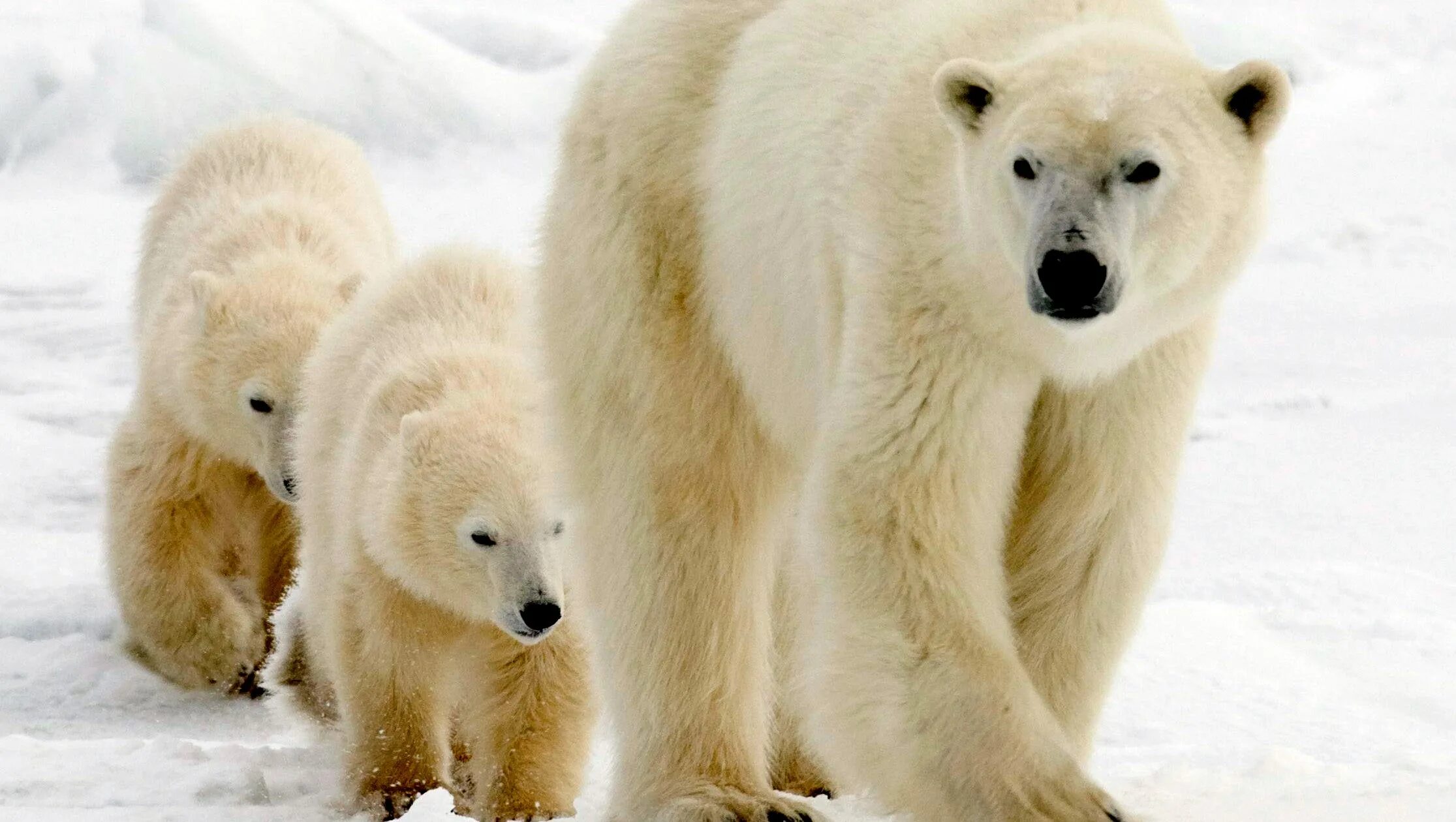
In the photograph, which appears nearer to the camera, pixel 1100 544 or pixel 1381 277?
pixel 1100 544

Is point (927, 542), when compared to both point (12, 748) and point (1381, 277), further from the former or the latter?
point (1381, 277)

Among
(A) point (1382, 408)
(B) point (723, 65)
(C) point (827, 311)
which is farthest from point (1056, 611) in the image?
(A) point (1382, 408)

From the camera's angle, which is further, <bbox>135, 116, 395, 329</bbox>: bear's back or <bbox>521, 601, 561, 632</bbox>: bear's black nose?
<bbox>135, 116, 395, 329</bbox>: bear's back

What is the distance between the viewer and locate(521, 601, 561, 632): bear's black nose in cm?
421

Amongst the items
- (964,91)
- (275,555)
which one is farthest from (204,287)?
(964,91)

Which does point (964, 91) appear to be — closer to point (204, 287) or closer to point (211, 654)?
point (204, 287)

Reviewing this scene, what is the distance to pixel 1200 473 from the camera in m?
7.54

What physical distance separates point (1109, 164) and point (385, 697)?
2619 mm

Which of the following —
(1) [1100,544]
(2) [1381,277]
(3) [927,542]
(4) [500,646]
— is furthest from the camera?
(2) [1381,277]

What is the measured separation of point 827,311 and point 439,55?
9413 millimetres

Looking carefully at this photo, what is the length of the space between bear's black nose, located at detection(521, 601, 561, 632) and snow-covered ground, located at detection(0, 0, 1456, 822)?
501 mm

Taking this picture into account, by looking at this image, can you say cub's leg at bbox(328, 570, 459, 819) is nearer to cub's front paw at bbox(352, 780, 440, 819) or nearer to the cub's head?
cub's front paw at bbox(352, 780, 440, 819)

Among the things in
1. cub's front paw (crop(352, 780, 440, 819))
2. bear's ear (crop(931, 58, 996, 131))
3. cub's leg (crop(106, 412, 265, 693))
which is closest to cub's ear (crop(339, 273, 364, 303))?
cub's leg (crop(106, 412, 265, 693))

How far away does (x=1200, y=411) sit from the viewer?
844 cm
